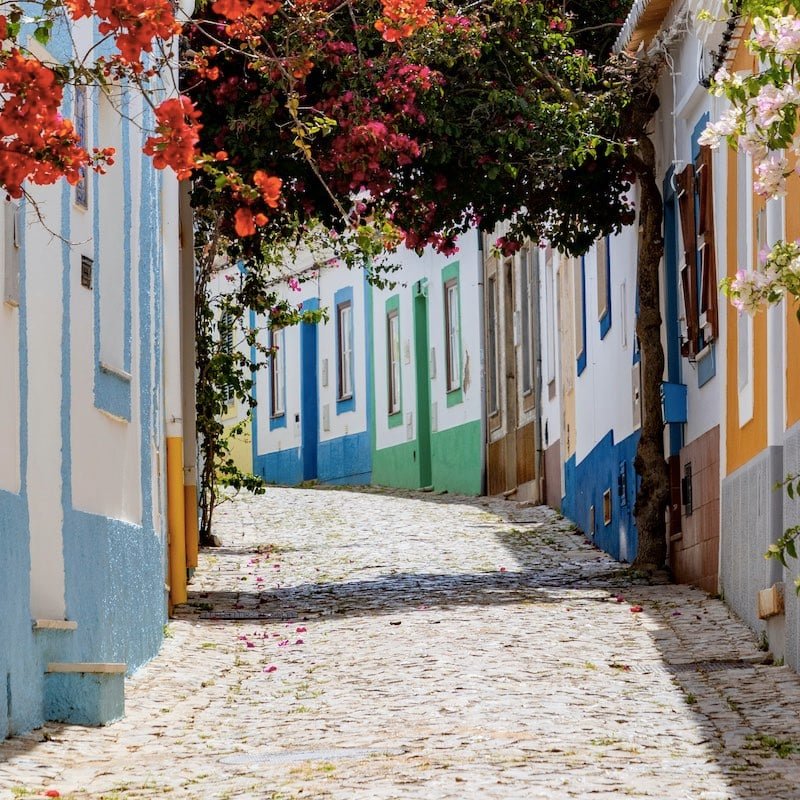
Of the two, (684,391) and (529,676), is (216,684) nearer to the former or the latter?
(529,676)

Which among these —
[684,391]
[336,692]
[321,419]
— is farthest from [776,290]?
[321,419]

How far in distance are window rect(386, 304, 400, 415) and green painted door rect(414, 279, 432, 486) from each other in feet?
2.17

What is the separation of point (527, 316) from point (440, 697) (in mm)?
15190

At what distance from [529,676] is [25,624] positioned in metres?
2.67

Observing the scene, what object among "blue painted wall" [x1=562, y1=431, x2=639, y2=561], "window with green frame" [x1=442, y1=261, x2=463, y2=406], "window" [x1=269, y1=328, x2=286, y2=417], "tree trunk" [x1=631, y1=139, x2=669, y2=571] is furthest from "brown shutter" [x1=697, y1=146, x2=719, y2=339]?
"window" [x1=269, y1=328, x2=286, y2=417]

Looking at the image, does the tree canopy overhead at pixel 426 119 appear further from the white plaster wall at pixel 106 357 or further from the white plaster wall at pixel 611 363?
the white plaster wall at pixel 106 357

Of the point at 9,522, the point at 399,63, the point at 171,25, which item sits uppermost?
the point at 399,63

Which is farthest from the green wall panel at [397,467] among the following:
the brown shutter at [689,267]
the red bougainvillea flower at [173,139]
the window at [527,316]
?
the red bougainvillea flower at [173,139]

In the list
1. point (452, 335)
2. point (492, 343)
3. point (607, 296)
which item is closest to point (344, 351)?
point (452, 335)

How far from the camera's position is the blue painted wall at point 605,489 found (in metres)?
16.4

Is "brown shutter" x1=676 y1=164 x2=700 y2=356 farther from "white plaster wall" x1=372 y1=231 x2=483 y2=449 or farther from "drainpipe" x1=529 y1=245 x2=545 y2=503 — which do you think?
"white plaster wall" x1=372 y1=231 x2=483 y2=449

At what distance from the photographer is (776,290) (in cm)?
619

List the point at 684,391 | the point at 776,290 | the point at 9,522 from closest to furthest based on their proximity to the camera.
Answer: the point at 776,290, the point at 9,522, the point at 684,391

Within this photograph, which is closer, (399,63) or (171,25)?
(171,25)
